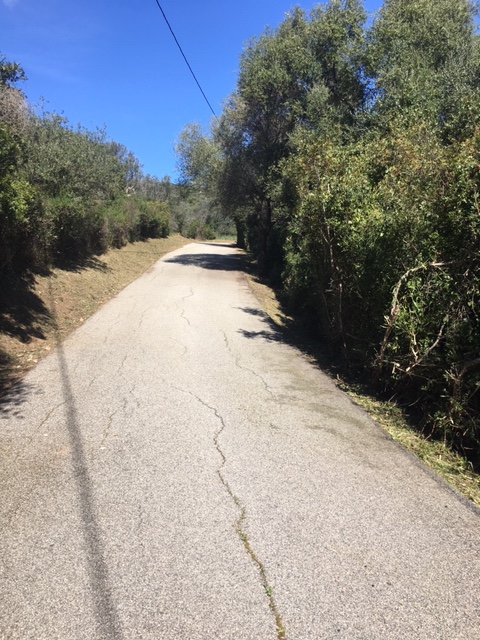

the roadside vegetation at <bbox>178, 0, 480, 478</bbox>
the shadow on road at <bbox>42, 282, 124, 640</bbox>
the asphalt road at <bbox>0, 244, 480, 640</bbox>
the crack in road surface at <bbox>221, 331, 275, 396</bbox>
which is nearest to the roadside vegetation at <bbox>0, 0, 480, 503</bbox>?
the roadside vegetation at <bbox>178, 0, 480, 478</bbox>

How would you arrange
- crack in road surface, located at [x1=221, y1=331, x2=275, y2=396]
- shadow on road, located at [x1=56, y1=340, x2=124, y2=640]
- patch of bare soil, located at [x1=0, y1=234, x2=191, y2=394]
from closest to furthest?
shadow on road, located at [x1=56, y1=340, x2=124, y2=640] < crack in road surface, located at [x1=221, y1=331, x2=275, y2=396] < patch of bare soil, located at [x1=0, y1=234, x2=191, y2=394]

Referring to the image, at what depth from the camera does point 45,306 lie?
32.9ft

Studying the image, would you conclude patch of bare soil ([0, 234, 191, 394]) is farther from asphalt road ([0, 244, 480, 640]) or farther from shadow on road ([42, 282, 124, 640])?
shadow on road ([42, 282, 124, 640])

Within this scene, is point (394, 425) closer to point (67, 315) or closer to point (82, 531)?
point (82, 531)

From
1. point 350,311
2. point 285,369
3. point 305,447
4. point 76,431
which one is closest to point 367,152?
point 350,311

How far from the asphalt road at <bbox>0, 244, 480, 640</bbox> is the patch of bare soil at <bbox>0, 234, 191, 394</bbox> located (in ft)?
3.93

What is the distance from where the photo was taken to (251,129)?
1977cm

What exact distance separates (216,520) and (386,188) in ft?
20.2

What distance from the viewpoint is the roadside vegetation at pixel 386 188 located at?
5.05 metres

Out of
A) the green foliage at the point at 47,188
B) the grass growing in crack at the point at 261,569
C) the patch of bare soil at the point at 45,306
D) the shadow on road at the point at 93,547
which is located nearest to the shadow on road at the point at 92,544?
the shadow on road at the point at 93,547

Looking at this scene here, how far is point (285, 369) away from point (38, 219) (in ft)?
25.4

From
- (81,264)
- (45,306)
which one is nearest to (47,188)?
(81,264)

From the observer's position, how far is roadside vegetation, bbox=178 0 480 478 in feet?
16.6

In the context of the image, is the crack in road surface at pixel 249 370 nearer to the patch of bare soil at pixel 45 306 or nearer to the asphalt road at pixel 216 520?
the asphalt road at pixel 216 520
